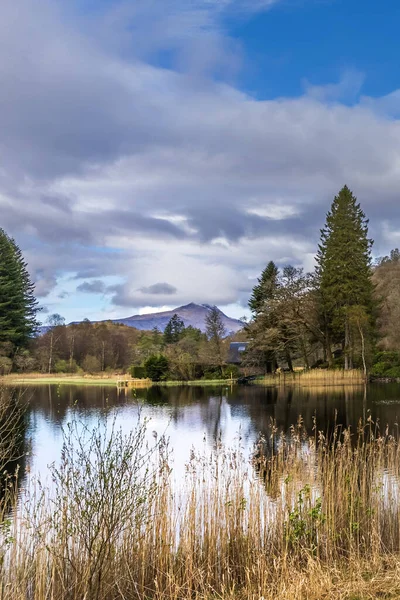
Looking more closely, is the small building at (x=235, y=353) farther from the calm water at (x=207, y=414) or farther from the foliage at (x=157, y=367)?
the calm water at (x=207, y=414)

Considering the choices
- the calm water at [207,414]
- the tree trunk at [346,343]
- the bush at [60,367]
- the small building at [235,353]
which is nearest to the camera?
the calm water at [207,414]

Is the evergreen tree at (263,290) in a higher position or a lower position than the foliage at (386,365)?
higher

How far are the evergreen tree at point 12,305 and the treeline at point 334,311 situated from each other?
25037mm

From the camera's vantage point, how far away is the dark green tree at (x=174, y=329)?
6625 centimetres

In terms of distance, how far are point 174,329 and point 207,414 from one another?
146 ft

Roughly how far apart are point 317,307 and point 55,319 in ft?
133

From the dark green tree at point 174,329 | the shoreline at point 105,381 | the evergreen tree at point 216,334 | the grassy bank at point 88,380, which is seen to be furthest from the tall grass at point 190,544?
the dark green tree at point 174,329

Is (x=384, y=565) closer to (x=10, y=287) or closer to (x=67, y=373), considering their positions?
(x=67, y=373)

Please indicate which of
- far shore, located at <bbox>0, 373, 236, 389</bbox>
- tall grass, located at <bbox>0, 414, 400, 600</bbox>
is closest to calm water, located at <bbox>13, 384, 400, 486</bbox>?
tall grass, located at <bbox>0, 414, 400, 600</bbox>

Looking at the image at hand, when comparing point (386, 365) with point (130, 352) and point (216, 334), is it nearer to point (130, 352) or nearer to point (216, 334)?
point (216, 334)

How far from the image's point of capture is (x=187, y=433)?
59.3 feet

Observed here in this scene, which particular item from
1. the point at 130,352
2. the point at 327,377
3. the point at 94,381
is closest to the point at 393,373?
the point at 327,377

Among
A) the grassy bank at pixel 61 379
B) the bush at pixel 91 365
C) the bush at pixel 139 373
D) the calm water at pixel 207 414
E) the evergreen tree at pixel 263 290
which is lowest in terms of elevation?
the calm water at pixel 207 414

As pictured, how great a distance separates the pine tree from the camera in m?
41.9
